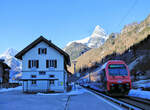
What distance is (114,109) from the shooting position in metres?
10.6

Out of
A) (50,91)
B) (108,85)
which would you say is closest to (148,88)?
(108,85)

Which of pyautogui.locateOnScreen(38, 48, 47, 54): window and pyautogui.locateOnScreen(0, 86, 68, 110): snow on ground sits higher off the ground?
pyautogui.locateOnScreen(38, 48, 47, 54): window

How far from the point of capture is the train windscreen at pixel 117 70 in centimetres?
1836

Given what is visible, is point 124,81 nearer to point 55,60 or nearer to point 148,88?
point 148,88

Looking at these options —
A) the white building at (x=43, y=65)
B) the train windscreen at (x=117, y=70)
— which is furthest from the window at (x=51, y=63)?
the train windscreen at (x=117, y=70)

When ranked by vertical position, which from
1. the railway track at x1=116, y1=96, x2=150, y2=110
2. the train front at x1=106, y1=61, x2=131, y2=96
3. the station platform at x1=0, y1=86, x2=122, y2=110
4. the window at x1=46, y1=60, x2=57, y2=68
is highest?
the window at x1=46, y1=60, x2=57, y2=68

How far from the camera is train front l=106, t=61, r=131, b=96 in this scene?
1748 centimetres

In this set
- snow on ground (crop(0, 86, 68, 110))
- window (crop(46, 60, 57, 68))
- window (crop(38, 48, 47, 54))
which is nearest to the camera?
snow on ground (crop(0, 86, 68, 110))

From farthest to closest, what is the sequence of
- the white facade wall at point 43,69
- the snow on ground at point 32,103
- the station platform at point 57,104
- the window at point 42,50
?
the window at point 42,50, the white facade wall at point 43,69, the snow on ground at point 32,103, the station platform at point 57,104

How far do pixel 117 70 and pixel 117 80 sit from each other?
133 cm

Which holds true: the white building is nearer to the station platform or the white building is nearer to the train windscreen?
the train windscreen

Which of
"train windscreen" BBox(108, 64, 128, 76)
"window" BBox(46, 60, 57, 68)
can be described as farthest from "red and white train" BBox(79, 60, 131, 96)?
"window" BBox(46, 60, 57, 68)

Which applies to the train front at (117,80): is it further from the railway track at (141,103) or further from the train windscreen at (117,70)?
the railway track at (141,103)

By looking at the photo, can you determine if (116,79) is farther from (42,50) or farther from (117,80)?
(42,50)
